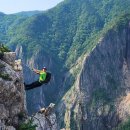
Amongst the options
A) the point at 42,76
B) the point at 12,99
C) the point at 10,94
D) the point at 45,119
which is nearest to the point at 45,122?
the point at 45,119

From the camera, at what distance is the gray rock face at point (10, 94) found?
117ft

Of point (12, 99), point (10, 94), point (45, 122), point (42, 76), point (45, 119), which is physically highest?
point (42, 76)

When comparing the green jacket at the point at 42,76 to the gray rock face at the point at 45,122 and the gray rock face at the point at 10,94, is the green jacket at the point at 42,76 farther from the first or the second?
the gray rock face at the point at 45,122

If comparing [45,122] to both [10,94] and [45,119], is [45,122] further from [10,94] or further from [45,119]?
[10,94]

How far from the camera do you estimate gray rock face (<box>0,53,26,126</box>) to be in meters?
35.5

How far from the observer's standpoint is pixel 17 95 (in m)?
36.9

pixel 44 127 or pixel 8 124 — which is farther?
pixel 44 127

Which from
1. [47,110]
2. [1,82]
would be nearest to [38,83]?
[47,110]

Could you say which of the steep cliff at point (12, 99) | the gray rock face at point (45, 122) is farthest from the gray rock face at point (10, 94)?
the gray rock face at point (45, 122)

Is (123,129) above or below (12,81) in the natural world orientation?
below

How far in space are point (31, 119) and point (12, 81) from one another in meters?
3.99

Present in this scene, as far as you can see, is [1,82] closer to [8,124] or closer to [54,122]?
[8,124]

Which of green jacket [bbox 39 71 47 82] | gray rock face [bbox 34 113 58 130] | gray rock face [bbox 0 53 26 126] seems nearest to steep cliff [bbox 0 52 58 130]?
gray rock face [bbox 0 53 26 126]

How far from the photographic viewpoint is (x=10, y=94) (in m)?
36.2
